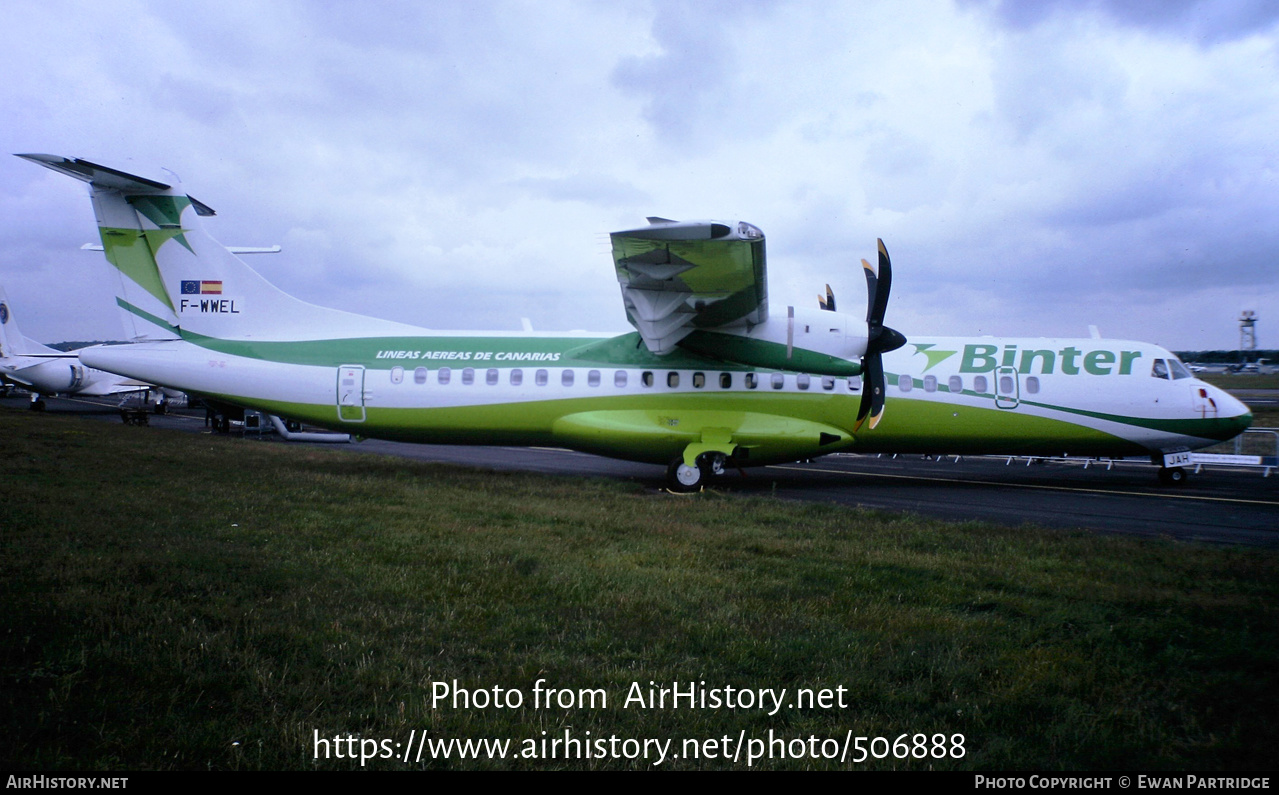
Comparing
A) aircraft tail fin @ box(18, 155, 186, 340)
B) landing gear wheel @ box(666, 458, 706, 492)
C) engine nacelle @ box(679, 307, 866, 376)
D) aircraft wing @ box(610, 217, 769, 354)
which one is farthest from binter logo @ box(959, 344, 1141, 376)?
aircraft tail fin @ box(18, 155, 186, 340)

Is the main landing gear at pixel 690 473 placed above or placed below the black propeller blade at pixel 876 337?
below

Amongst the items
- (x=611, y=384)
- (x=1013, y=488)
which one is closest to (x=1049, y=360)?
(x=1013, y=488)

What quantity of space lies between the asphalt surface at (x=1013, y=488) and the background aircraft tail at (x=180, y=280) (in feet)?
16.3

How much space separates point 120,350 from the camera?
43.2 feet

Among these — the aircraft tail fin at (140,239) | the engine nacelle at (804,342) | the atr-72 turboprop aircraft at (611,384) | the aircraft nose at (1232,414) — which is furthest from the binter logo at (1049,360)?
the aircraft tail fin at (140,239)

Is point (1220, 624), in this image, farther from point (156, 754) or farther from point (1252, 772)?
point (156, 754)

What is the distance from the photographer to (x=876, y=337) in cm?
1219

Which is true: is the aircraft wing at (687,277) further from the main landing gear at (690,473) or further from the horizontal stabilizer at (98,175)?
A: the horizontal stabilizer at (98,175)

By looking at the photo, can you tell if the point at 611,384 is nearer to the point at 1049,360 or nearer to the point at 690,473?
the point at 690,473

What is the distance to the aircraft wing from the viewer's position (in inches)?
381

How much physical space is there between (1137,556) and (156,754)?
8776mm

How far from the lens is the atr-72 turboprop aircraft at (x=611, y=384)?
519 inches

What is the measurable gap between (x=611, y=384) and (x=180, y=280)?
29.7 ft

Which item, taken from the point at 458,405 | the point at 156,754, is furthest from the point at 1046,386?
the point at 156,754
